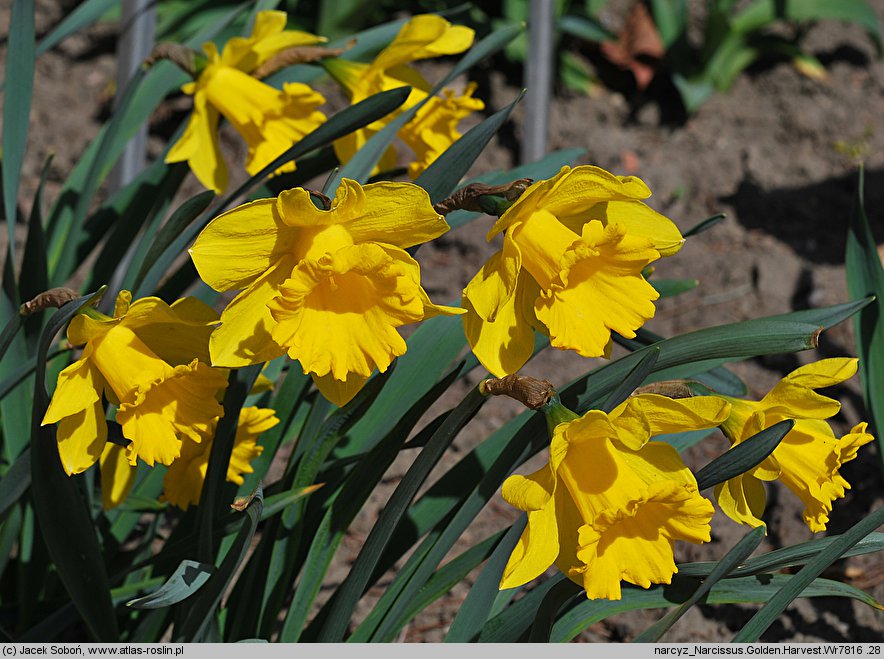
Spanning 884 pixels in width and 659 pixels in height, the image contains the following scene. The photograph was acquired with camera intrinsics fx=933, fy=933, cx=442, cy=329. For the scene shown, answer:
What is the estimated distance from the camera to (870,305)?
5.08 ft

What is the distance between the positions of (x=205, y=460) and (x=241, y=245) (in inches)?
20.0

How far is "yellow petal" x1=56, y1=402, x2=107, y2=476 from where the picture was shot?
1.14 metres

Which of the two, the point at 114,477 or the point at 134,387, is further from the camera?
the point at 114,477

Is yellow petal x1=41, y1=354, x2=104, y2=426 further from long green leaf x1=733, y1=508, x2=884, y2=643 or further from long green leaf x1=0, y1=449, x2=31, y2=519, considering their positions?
long green leaf x1=733, y1=508, x2=884, y2=643

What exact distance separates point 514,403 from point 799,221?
3.86ft

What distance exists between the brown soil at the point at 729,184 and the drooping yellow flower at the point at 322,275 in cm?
114

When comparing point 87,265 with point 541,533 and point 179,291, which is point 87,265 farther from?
point 541,533

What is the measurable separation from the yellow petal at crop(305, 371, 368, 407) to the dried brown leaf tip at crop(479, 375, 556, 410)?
0.17 m

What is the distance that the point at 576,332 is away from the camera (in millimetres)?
1051

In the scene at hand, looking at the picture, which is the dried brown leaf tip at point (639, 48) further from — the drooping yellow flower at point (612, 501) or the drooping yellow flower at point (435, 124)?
the drooping yellow flower at point (612, 501)

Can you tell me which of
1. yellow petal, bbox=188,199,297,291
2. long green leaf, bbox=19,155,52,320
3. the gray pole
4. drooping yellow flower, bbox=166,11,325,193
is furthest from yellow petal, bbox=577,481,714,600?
the gray pole

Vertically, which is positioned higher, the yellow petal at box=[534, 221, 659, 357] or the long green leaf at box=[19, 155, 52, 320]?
the yellow petal at box=[534, 221, 659, 357]

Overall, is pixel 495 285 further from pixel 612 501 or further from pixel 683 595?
pixel 683 595

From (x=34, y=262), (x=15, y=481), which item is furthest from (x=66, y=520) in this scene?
(x=34, y=262)
